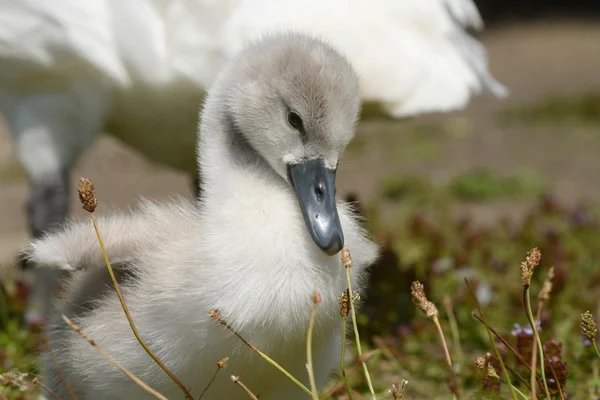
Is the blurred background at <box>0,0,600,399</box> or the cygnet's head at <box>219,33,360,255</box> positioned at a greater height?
the cygnet's head at <box>219,33,360,255</box>

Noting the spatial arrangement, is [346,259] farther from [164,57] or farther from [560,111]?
[560,111]

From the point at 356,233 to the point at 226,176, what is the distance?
0.34 meters

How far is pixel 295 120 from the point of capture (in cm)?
223

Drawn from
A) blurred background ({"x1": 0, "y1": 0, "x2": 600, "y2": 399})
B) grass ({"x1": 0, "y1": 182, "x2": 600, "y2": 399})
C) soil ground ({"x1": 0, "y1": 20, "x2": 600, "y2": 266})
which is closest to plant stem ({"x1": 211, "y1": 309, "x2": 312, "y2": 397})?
grass ({"x1": 0, "y1": 182, "x2": 600, "y2": 399})

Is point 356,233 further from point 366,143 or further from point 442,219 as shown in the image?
point 366,143

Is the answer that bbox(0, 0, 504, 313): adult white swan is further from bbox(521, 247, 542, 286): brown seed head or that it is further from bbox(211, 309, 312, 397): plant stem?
bbox(521, 247, 542, 286): brown seed head

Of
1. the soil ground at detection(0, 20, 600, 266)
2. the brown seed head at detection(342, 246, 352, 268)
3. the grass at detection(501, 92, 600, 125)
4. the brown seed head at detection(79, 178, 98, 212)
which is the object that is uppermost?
the brown seed head at detection(79, 178, 98, 212)

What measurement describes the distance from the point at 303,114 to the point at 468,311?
5.33 ft

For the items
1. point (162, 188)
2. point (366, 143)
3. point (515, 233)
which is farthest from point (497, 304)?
point (366, 143)

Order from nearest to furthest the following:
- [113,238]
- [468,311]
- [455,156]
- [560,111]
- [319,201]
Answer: [319,201], [113,238], [468,311], [455,156], [560,111]

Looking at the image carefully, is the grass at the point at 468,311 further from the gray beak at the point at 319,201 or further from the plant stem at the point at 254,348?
the gray beak at the point at 319,201

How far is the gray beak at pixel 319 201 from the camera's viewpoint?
82.4 inches

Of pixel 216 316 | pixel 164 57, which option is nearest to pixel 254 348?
pixel 216 316

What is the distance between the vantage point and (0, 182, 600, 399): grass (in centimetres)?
266
